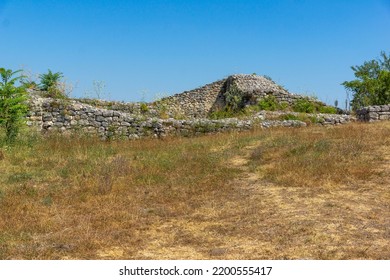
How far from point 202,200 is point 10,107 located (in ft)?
29.7

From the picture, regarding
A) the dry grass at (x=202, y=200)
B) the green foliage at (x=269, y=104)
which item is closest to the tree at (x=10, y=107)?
the dry grass at (x=202, y=200)

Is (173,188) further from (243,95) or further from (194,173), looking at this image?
(243,95)

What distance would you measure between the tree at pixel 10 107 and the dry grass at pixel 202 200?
3.25 ft

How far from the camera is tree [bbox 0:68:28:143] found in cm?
1571

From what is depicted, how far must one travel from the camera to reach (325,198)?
9.17m

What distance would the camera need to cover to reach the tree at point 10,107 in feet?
51.5

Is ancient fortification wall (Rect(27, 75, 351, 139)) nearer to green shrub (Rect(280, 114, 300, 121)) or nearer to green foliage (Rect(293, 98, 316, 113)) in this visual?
green shrub (Rect(280, 114, 300, 121))

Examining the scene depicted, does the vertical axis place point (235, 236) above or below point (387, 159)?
below

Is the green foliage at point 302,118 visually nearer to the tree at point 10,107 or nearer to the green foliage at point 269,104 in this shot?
the green foliage at point 269,104

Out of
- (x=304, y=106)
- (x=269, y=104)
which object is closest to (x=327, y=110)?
(x=304, y=106)

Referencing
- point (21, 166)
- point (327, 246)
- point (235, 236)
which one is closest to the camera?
point (327, 246)
